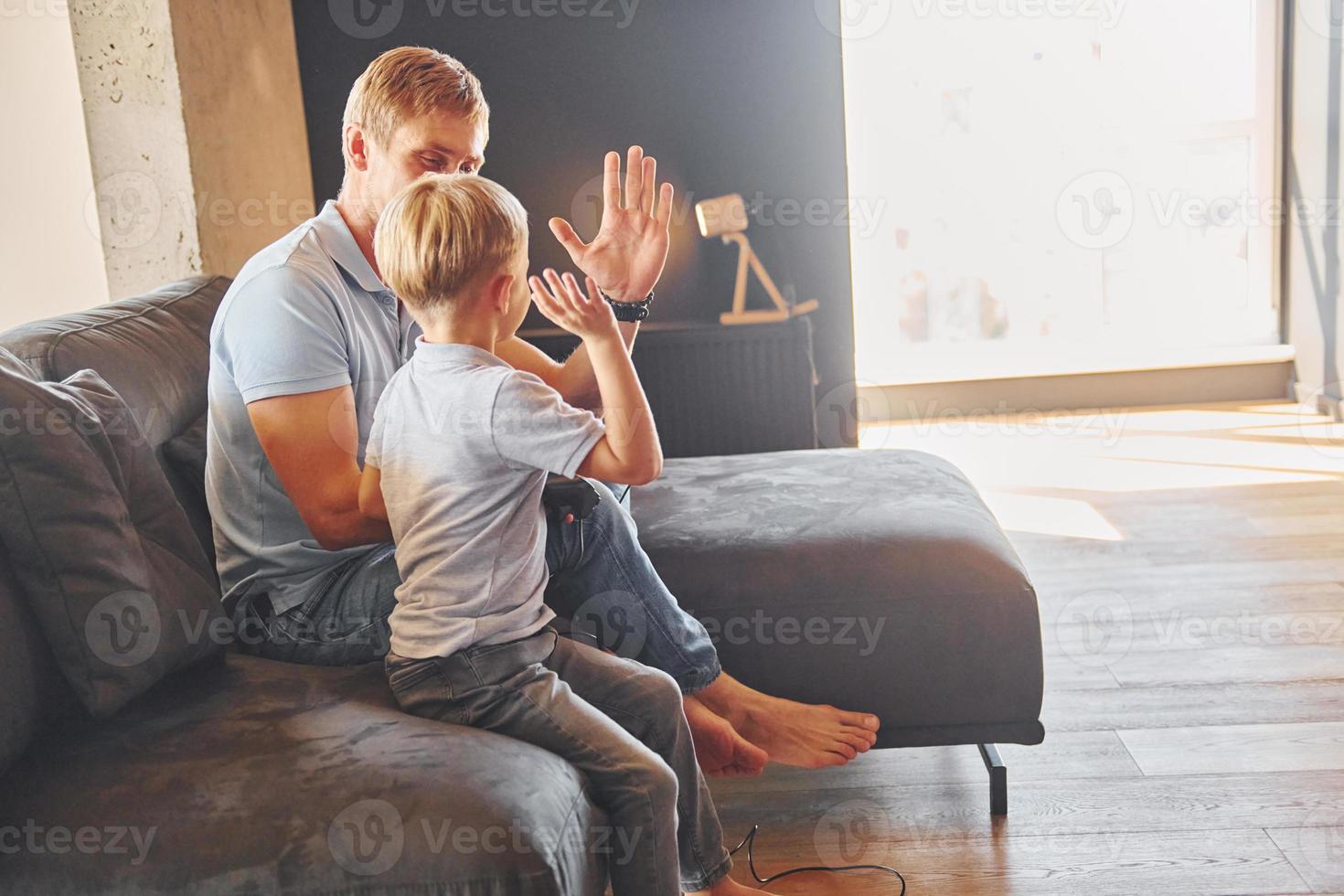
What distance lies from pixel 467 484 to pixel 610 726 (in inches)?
12.3

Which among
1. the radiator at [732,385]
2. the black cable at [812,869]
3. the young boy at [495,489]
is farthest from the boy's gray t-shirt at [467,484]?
the radiator at [732,385]

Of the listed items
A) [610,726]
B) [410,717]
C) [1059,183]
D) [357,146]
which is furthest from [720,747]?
[1059,183]

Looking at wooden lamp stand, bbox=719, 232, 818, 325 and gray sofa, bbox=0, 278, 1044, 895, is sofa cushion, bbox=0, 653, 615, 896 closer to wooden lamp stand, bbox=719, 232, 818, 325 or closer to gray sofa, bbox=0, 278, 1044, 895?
gray sofa, bbox=0, 278, 1044, 895

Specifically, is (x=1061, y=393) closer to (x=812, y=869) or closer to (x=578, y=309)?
(x=812, y=869)

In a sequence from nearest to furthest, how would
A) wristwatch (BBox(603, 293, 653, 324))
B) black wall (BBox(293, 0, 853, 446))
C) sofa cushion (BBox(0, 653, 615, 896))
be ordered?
sofa cushion (BBox(0, 653, 615, 896)) → wristwatch (BBox(603, 293, 653, 324)) → black wall (BBox(293, 0, 853, 446))

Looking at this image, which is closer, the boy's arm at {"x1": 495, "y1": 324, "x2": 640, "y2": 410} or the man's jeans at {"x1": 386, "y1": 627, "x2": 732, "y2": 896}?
the man's jeans at {"x1": 386, "y1": 627, "x2": 732, "y2": 896}

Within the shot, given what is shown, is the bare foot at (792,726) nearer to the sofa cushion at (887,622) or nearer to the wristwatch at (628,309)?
the sofa cushion at (887,622)

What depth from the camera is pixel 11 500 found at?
1266 mm

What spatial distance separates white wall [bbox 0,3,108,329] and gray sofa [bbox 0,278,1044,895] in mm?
645

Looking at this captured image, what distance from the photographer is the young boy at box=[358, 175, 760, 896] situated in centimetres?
131

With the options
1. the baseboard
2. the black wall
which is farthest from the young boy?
the baseboard

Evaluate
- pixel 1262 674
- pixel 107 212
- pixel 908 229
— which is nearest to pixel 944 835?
pixel 1262 674

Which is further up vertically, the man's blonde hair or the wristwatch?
the man's blonde hair

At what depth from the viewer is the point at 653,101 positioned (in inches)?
168
